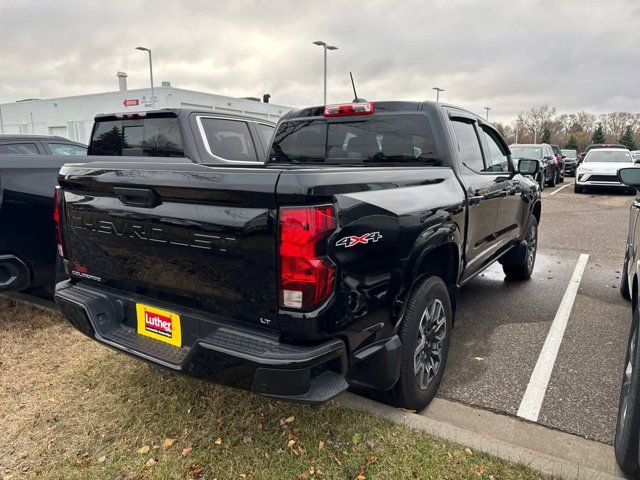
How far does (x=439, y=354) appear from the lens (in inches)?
→ 124

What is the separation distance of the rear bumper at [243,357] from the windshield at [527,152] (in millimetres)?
16659

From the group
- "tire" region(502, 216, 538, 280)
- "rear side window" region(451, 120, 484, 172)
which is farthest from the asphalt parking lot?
"rear side window" region(451, 120, 484, 172)

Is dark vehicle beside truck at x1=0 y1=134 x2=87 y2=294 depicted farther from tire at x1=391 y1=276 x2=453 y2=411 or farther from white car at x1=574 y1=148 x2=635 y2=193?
white car at x1=574 y1=148 x2=635 y2=193

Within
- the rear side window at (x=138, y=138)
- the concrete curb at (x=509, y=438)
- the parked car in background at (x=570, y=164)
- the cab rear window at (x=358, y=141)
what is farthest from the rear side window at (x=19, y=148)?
the parked car in background at (x=570, y=164)

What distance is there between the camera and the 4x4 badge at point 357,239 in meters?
2.12

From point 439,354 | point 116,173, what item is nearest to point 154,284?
point 116,173

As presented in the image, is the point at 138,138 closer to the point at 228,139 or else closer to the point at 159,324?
the point at 228,139

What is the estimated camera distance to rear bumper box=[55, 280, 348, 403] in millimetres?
2078

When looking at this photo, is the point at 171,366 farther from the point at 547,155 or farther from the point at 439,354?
the point at 547,155

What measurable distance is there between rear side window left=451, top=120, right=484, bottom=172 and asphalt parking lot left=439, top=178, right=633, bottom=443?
1509 mm

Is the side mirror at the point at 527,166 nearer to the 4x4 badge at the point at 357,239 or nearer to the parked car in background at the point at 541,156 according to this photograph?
the 4x4 badge at the point at 357,239

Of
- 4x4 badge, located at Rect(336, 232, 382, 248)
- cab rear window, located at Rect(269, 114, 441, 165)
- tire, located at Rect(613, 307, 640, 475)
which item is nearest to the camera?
4x4 badge, located at Rect(336, 232, 382, 248)

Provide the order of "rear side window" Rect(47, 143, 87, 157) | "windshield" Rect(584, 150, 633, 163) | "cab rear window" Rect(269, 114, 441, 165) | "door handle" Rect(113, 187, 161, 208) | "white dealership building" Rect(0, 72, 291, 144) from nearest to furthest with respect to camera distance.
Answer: "door handle" Rect(113, 187, 161, 208)
"cab rear window" Rect(269, 114, 441, 165)
"rear side window" Rect(47, 143, 87, 157)
"windshield" Rect(584, 150, 633, 163)
"white dealership building" Rect(0, 72, 291, 144)

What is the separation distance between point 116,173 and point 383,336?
166 cm
